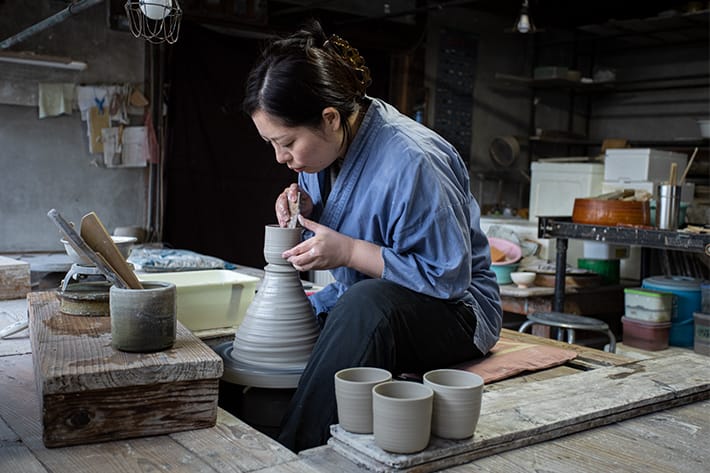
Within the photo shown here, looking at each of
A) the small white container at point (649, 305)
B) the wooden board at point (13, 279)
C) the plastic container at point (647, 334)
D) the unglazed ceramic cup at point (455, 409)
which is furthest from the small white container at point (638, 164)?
the unglazed ceramic cup at point (455, 409)

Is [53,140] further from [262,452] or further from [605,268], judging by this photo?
[262,452]

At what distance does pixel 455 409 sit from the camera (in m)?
1.33

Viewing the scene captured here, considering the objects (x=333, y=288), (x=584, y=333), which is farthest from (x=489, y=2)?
(x=333, y=288)

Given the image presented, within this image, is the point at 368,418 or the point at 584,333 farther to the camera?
the point at 584,333

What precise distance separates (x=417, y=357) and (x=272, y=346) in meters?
0.39

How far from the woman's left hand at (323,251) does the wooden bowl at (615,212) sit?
2.83m

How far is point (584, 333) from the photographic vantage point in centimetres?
431

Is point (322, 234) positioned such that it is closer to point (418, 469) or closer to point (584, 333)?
point (418, 469)

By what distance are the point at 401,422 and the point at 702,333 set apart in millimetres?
3430

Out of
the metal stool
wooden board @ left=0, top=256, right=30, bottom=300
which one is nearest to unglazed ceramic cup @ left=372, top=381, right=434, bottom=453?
wooden board @ left=0, top=256, right=30, bottom=300

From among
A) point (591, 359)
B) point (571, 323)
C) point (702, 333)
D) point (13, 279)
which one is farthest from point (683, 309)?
point (13, 279)

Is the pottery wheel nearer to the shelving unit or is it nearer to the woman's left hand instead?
the woman's left hand

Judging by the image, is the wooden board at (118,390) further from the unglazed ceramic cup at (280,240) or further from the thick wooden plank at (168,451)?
the unglazed ceramic cup at (280,240)

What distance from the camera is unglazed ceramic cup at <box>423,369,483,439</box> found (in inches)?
52.4
